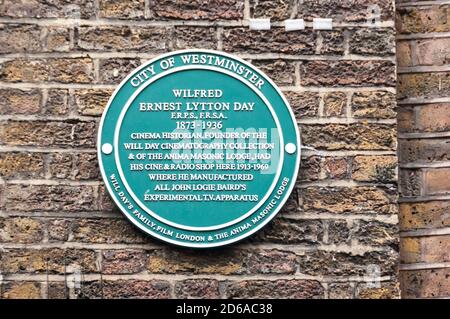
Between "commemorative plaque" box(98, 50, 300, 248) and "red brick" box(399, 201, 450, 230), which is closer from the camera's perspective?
"commemorative plaque" box(98, 50, 300, 248)

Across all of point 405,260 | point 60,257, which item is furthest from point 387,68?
point 60,257

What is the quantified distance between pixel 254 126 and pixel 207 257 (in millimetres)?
642

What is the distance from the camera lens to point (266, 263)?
3.95m

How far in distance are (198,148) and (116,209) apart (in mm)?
473

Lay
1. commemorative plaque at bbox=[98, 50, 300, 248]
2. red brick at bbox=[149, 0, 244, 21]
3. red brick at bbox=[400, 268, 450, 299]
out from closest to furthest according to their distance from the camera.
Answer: commemorative plaque at bbox=[98, 50, 300, 248], red brick at bbox=[149, 0, 244, 21], red brick at bbox=[400, 268, 450, 299]

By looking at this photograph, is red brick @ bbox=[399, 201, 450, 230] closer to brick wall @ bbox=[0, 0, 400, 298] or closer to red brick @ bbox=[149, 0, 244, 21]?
brick wall @ bbox=[0, 0, 400, 298]

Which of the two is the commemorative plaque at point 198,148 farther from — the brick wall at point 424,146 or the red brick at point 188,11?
the brick wall at point 424,146

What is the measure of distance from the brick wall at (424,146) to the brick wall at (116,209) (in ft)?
1.00

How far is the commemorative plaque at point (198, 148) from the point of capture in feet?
12.8

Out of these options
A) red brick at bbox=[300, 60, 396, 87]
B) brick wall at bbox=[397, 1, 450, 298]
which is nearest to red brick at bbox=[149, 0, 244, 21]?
red brick at bbox=[300, 60, 396, 87]

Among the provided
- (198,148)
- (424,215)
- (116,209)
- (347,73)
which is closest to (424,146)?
(424,215)

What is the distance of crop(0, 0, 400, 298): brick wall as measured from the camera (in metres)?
3.93

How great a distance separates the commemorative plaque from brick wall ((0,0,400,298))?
8 cm
